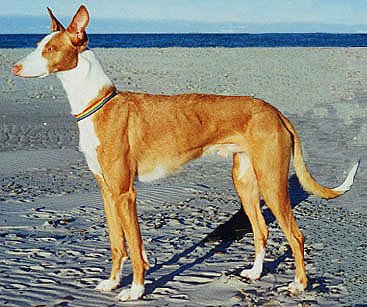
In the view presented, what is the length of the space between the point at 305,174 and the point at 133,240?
1.91 meters

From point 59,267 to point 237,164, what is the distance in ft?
7.42

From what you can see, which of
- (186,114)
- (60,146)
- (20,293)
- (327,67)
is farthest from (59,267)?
(327,67)

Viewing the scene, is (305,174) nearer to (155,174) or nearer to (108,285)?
(155,174)

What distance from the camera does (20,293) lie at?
550 centimetres

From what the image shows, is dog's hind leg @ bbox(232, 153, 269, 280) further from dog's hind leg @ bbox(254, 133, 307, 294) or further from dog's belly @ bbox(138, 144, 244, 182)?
dog's hind leg @ bbox(254, 133, 307, 294)

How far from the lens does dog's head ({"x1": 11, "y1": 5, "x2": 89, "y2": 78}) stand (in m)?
5.09

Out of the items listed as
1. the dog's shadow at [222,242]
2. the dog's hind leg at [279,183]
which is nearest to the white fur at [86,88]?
the dog's shadow at [222,242]

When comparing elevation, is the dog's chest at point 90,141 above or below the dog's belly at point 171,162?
above

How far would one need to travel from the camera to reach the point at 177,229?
7465 millimetres

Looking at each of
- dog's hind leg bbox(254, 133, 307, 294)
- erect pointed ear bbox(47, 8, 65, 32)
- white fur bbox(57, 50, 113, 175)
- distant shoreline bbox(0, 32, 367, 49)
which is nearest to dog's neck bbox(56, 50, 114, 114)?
white fur bbox(57, 50, 113, 175)

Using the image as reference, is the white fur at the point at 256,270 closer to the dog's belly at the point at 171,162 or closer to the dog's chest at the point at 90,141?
the dog's belly at the point at 171,162

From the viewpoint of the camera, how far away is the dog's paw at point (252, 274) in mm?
5844

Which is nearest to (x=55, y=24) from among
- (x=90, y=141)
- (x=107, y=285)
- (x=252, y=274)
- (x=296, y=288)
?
(x=90, y=141)

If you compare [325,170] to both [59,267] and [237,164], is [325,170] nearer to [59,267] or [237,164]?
[237,164]
